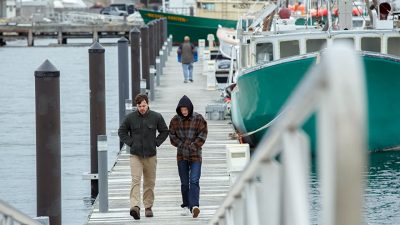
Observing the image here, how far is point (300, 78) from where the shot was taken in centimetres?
2689

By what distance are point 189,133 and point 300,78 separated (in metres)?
12.2

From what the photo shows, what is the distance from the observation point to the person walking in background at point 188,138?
1475 centimetres

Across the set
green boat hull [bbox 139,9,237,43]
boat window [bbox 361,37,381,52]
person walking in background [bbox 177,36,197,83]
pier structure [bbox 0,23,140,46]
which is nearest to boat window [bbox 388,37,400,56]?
boat window [bbox 361,37,381,52]

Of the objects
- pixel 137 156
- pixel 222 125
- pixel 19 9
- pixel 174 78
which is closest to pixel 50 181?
pixel 137 156

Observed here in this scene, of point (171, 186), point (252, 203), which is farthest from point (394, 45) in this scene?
point (252, 203)

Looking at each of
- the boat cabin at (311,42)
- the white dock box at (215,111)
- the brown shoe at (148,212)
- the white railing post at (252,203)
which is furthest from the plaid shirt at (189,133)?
the white dock box at (215,111)

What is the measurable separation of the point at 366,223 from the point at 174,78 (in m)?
28.2

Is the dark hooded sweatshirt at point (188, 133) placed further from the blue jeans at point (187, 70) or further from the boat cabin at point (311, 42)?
the blue jeans at point (187, 70)

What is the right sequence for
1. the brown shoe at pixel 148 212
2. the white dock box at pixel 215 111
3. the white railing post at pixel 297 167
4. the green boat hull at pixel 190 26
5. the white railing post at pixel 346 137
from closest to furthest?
the white railing post at pixel 346 137 → the white railing post at pixel 297 167 → the brown shoe at pixel 148 212 → the white dock box at pixel 215 111 → the green boat hull at pixel 190 26

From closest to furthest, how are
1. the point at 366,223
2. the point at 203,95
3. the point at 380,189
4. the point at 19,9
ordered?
1. the point at 366,223
2. the point at 380,189
3. the point at 203,95
4. the point at 19,9

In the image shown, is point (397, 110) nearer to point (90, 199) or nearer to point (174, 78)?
point (90, 199)

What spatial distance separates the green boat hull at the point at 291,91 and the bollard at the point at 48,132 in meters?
11.7

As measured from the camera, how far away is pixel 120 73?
3023 cm

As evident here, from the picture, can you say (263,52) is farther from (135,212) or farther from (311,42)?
(135,212)
